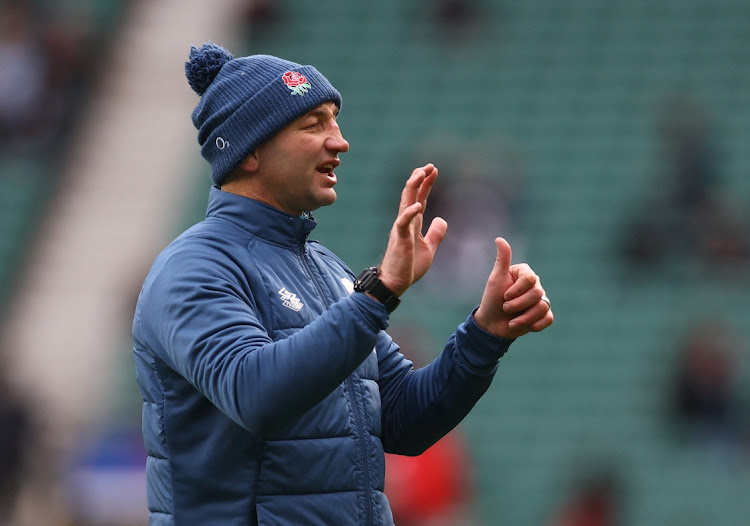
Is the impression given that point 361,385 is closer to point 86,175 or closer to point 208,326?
point 208,326

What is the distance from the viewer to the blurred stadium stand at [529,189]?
26.7ft

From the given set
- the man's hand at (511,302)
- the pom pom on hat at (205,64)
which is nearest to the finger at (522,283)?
the man's hand at (511,302)

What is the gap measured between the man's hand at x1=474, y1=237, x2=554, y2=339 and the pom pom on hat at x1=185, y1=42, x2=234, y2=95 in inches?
25.7

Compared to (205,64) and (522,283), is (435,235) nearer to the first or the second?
(522,283)

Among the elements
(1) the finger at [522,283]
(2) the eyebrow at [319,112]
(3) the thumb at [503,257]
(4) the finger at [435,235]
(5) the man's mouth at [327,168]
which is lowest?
(1) the finger at [522,283]

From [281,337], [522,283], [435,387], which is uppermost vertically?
[522,283]

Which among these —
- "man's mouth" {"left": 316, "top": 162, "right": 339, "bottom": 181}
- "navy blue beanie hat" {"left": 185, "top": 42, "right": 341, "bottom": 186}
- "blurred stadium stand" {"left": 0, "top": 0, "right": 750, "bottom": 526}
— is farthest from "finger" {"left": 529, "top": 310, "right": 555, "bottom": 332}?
"blurred stadium stand" {"left": 0, "top": 0, "right": 750, "bottom": 526}

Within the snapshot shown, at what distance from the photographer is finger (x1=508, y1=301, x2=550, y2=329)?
2.48m

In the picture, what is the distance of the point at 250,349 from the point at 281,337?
0.57 ft

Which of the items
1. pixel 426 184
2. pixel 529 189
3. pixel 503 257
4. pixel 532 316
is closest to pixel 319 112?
pixel 426 184

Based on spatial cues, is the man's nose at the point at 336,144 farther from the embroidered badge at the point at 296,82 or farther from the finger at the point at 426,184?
the finger at the point at 426,184

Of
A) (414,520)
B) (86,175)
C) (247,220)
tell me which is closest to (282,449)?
(247,220)

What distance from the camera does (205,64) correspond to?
254cm

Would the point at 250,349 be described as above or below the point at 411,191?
below
